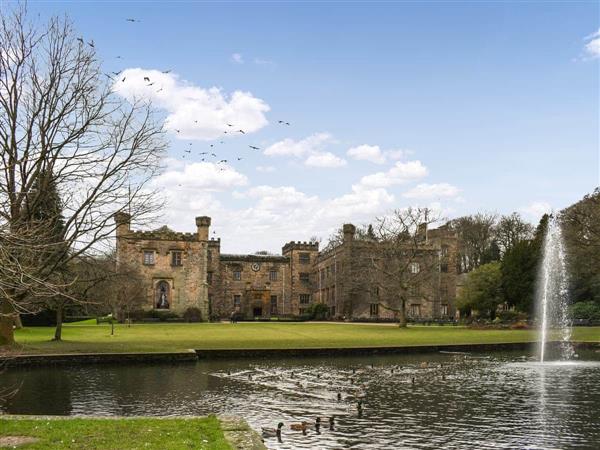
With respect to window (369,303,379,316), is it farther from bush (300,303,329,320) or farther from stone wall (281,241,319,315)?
stone wall (281,241,319,315)

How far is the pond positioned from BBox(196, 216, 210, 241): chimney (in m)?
42.7

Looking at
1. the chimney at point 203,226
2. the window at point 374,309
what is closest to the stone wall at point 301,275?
the window at point 374,309

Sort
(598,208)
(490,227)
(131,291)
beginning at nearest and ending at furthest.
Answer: (598,208)
(131,291)
(490,227)

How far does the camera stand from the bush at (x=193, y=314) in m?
65.1

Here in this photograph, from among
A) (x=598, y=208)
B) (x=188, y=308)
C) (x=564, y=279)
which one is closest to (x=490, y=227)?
(x=564, y=279)

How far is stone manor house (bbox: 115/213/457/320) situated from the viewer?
216 feet

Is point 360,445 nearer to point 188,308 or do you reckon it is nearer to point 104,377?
point 104,377

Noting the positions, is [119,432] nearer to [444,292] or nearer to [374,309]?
[374,309]

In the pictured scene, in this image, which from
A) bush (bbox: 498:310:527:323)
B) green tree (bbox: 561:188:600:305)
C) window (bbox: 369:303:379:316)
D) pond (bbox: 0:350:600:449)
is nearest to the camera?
pond (bbox: 0:350:600:449)

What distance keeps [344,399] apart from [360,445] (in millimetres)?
5242

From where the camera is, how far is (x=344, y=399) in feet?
54.5

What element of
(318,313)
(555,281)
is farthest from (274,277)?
(555,281)

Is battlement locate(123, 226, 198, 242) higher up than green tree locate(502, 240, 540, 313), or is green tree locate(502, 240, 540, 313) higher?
battlement locate(123, 226, 198, 242)

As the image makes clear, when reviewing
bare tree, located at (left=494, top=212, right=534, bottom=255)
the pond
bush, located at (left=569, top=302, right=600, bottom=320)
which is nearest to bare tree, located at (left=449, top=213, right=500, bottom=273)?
bare tree, located at (left=494, top=212, right=534, bottom=255)
